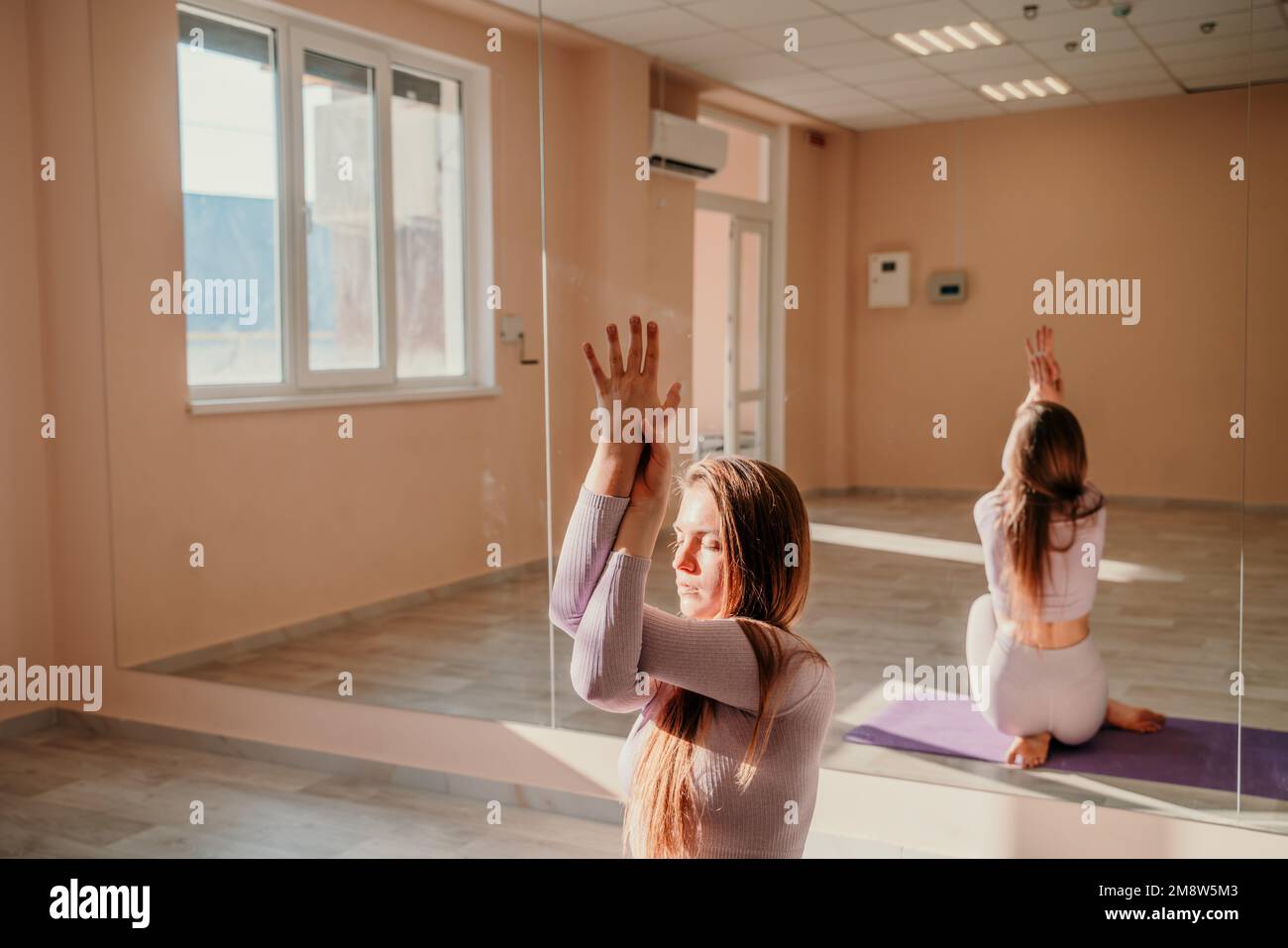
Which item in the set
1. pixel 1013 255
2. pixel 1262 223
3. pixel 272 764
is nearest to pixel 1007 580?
pixel 1013 255

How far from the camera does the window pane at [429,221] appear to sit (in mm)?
3846

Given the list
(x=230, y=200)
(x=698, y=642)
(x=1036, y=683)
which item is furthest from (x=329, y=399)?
(x=698, y=642)

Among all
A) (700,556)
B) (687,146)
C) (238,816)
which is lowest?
(238,816)

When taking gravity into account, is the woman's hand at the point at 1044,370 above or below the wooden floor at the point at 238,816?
above

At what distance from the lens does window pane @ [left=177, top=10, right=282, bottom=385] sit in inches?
169

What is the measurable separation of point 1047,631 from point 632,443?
1.89 meters

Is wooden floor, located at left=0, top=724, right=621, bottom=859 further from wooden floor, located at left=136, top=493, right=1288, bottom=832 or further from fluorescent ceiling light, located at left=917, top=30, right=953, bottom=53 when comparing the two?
fluorescent ceiling light, located at left=917, top=30, right=953, bottom=53

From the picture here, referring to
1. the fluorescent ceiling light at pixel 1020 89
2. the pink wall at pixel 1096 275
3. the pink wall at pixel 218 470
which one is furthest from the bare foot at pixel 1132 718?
the pink wall at pixel 218 470

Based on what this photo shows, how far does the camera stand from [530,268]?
12.0ft

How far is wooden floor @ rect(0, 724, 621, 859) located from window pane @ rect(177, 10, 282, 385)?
1.39 metres

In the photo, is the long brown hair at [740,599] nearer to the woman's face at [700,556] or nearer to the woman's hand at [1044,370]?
the woman's face at [700,556]

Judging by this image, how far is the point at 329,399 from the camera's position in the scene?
422 cm

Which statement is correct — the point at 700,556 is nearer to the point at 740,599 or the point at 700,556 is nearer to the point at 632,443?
the point at 740,599
